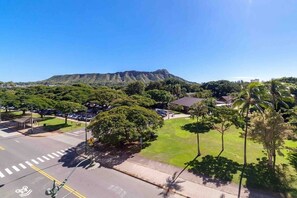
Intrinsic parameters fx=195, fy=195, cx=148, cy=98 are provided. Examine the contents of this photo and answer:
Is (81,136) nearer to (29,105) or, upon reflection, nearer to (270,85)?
(29,105)

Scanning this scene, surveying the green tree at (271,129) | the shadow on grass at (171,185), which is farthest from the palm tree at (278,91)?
the shadow on grass at (171,185)

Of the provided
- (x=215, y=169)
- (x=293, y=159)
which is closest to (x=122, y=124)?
(x=215, y=169)

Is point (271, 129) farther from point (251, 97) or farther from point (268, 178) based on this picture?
point (268, 178)

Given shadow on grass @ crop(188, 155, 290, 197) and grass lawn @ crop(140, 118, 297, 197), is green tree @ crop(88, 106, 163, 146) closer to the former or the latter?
grass lawn @ crop(140, 118, 297, 197)

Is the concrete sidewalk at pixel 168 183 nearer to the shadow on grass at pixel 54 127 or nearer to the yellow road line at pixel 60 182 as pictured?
the yellow road line at pixel 60 182

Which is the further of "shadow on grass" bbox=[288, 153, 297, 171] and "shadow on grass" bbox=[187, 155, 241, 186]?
"shadow on grass" bbox=[288, 153, 297, 171]

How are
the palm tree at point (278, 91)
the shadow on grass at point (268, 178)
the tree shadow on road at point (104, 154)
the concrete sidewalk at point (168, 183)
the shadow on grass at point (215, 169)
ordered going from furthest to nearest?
1. the tree shadow on road at point (104, 154)
2. the palm tree at point (278, 91)
3. the shadow on grass at point (215, 169)
4. the shadow on grass at point (268, 178)
5. the concrete sidewalk at point (168, 183)

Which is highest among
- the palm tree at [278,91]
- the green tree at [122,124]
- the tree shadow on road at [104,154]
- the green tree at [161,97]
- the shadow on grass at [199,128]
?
the palm tree at [278,91]

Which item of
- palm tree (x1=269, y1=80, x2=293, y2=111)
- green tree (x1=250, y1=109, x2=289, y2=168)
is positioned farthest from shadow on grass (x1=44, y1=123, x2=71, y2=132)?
palm tree (x1=269, y1=80, x2=293, y2=111)

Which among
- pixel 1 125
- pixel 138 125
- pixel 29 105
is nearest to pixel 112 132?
pixel 138 125
